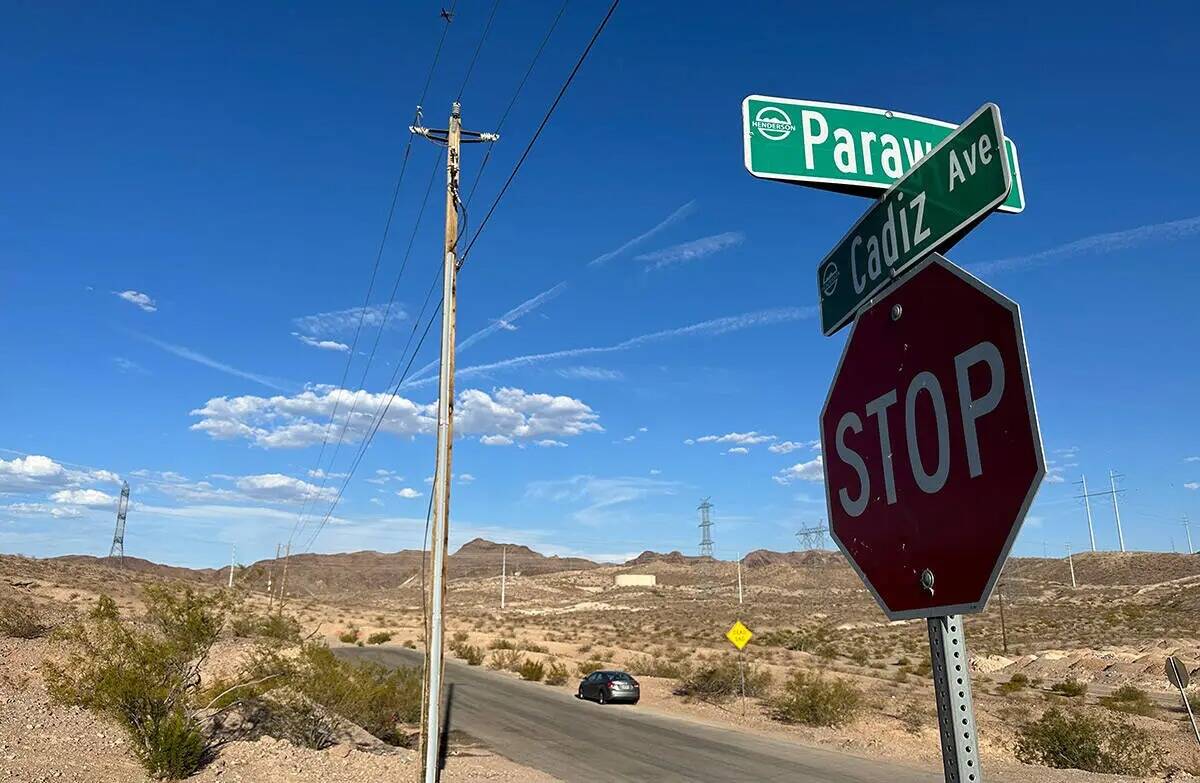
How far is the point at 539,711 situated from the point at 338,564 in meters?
161

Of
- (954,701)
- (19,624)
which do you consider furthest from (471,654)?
(954,701)

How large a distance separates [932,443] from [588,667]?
40211mm

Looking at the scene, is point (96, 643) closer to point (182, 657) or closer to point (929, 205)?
point (182, 657)

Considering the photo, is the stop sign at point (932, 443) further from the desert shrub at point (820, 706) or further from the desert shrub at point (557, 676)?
the desert shrub at point (557, 676)

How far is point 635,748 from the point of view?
1917 cm

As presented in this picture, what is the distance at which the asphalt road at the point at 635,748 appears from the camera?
16.0 meters

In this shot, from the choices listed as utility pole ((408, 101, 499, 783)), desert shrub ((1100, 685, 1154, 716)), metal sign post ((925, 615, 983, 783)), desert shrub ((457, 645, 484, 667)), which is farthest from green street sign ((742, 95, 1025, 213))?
desert shrub ((457, 645, 484, 667))

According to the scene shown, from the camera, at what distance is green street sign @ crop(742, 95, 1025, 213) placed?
3.41m

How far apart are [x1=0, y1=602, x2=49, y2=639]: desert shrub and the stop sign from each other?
3090 cm

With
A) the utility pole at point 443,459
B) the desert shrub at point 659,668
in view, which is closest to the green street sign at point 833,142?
the utility pole at point 443,459

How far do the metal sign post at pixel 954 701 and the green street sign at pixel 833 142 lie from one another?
2.08 meters

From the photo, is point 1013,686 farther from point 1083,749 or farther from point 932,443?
point 932,443

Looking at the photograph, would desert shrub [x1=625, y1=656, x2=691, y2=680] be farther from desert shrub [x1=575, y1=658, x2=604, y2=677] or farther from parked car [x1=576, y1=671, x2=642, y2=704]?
parked car [x1=576, y1=671, x2=642, y2=704]

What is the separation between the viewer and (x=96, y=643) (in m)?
13.0
